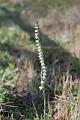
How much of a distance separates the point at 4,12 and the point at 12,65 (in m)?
2.70

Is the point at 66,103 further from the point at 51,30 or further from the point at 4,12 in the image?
the point at 4,12

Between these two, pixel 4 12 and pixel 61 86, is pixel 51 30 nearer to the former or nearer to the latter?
pixel 4 12

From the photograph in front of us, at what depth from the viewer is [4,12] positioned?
7516mm

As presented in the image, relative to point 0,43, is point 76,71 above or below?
below

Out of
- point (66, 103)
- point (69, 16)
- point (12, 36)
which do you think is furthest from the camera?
point (69, 16)

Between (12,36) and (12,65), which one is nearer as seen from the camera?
(12,65)

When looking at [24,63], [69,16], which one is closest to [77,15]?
[69,16]

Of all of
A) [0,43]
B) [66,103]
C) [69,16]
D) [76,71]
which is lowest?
[66,103]

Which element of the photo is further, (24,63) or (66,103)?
(24,63)

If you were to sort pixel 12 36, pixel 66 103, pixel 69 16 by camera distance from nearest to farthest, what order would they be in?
pixel 66 103 < pixel 12 36 < pixel 69 16

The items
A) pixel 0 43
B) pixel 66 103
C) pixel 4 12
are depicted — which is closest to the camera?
pixel 66 103

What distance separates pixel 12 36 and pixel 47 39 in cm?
61

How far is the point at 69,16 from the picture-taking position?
Answer: 687 cm

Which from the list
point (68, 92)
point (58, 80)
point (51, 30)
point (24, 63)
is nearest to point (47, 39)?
point (51, 30)
